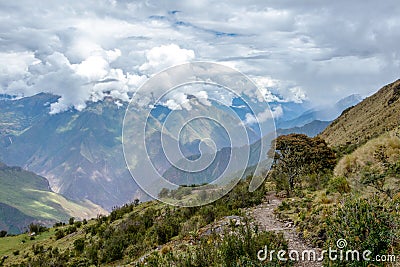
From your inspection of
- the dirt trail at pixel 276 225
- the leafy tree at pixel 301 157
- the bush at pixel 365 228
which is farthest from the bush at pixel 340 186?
the leafy tree at pixel 301 157

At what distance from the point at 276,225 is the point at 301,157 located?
11496 millimetres

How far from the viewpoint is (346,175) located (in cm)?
1675

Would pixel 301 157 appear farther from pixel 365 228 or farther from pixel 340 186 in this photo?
pixel 365 228

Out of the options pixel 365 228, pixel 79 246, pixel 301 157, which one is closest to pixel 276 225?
pixel 365 228

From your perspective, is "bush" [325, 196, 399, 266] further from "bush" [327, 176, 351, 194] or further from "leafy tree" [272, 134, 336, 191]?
"leafy tree" [272, 134, 336, 191]

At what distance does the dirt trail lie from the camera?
10.1 metres

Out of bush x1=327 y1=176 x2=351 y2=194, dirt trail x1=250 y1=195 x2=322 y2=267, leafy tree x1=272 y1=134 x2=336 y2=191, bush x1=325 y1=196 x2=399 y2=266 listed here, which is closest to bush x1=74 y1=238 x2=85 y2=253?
dirt trail x1=250 y1=195 x2=322 y2=267

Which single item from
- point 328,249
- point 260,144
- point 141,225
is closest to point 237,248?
point 328,249

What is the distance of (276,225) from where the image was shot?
43.8 feet

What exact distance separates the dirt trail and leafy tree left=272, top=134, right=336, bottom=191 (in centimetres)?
408

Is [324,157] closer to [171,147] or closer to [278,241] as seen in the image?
[278,241]

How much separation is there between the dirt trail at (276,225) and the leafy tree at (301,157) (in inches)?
160

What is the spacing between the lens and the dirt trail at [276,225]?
33.2 feet

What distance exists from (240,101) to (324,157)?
15310 mm
